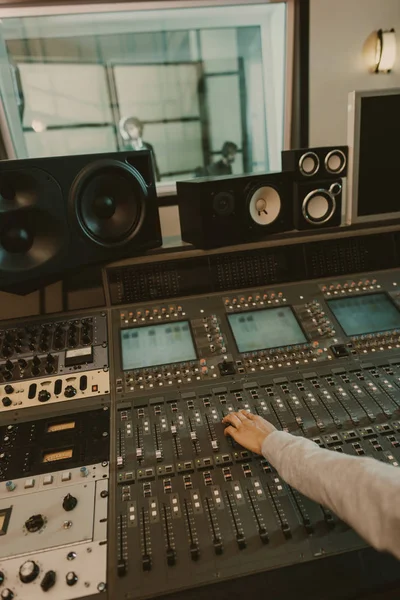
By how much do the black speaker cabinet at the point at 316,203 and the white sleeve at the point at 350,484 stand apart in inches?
40.3

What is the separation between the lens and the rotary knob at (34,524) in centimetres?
89

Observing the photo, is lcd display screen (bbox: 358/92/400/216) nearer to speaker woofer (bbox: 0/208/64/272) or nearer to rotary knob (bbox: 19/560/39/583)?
speaker woofer (bbox: 0/208/64/272)

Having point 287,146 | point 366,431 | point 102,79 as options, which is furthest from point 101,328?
point 102,79

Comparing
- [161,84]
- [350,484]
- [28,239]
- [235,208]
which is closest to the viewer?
[350,484]

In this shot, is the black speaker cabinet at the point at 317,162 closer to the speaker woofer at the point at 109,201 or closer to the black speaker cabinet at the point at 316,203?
the black speaker cabinet at the point at 316,203

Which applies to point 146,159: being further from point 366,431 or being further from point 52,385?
point 366,431

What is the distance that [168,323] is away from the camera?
150 cm

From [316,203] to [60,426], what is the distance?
133 centimetres

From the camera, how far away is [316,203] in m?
1.68

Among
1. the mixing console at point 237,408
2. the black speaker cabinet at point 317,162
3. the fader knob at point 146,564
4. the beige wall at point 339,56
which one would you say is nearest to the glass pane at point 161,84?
the beige wall at point 339,56

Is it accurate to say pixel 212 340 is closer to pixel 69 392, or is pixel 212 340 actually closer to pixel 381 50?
pixel 69 392

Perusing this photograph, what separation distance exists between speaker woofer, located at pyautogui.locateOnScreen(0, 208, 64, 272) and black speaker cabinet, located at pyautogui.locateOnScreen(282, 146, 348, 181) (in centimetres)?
99

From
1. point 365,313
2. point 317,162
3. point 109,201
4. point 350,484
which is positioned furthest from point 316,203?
point 350,484

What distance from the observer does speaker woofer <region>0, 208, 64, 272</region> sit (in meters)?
1.29
